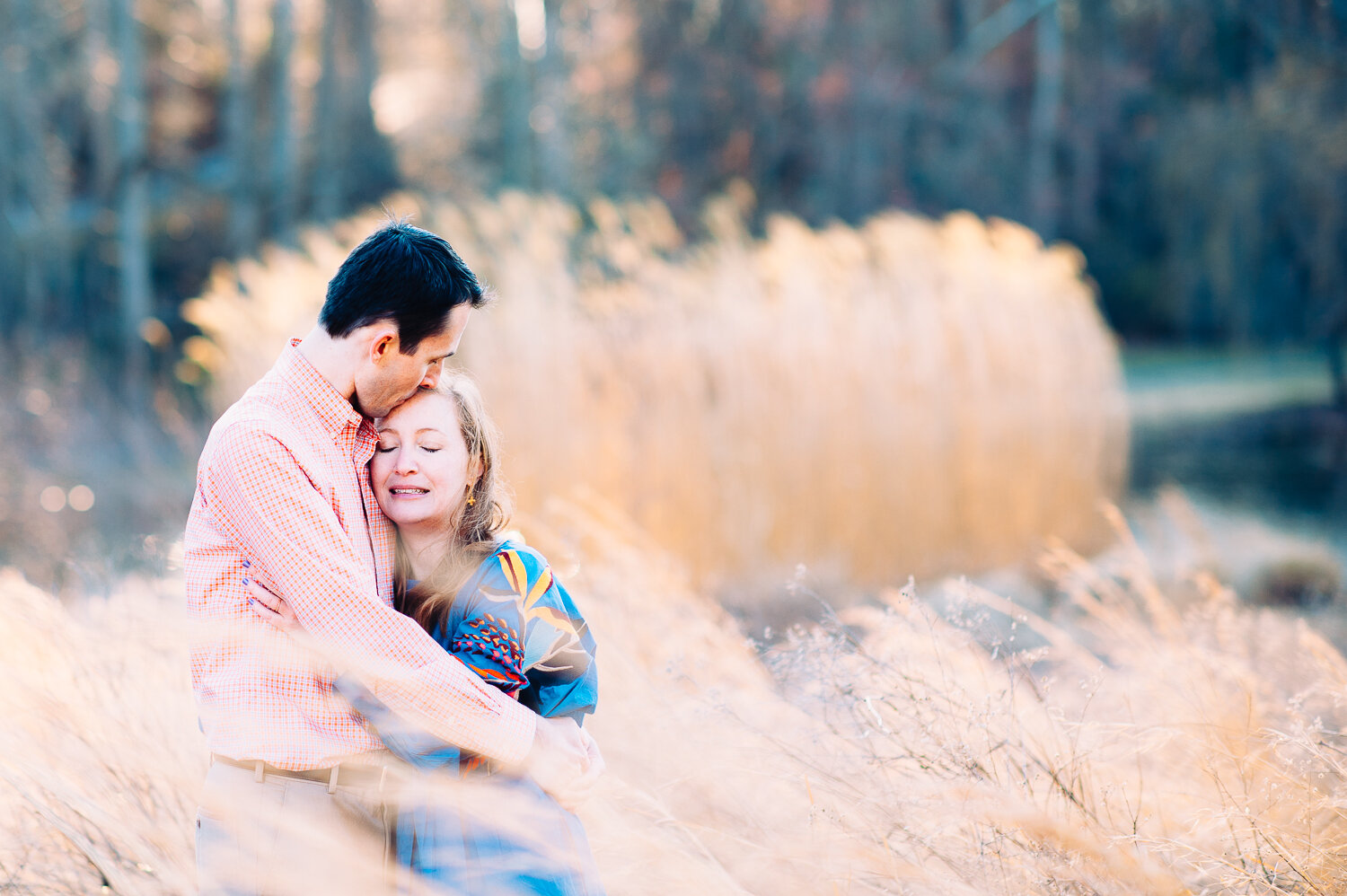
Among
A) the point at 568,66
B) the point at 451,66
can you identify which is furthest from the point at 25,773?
the point at 451,66

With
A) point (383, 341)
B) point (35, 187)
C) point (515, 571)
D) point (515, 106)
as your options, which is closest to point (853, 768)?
point (515, 571)

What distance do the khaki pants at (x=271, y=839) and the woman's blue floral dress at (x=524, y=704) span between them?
0.12 m

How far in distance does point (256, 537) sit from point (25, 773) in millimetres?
859

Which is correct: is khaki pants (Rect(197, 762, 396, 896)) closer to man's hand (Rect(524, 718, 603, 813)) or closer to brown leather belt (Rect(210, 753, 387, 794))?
brown leather belt (Rect(210, 753, 387, 794))

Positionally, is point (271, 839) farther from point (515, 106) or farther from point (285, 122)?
point (515, 106)

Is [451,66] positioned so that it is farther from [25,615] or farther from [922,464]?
[25,615]

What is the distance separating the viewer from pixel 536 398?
16.8 ft

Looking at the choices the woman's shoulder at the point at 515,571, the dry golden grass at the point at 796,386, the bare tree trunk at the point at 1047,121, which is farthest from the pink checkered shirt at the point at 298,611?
the bare tree trunk at the point at 1047,121

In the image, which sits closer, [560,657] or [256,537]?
[256,537]

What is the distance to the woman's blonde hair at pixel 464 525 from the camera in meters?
1.82

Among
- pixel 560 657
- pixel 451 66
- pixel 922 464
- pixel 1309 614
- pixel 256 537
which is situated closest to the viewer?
pixel 256 537

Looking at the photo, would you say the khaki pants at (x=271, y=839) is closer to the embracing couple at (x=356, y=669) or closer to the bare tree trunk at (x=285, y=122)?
the embracing couple at (x=356, y=669)

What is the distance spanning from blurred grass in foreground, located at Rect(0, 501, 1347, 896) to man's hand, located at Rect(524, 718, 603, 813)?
33 cm

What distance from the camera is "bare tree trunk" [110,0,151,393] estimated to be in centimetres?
1139
